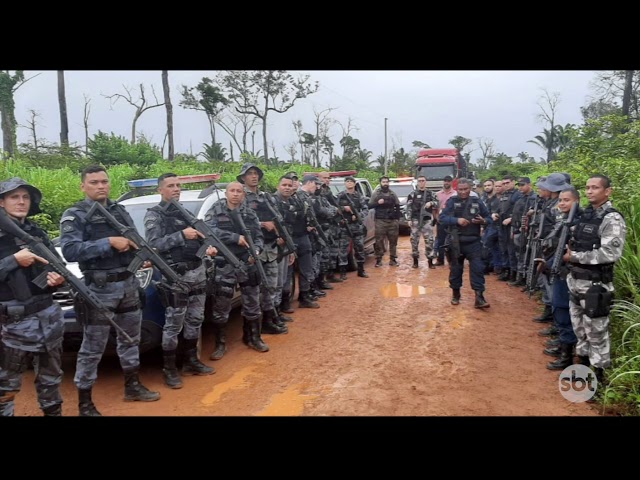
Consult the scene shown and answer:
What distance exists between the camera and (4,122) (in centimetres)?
2086

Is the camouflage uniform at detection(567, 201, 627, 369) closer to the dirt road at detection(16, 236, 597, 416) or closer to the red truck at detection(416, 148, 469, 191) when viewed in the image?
the dirt road at detection(16, 236, 597, 416)

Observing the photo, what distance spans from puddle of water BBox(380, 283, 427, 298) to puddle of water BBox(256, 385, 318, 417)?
3543mm

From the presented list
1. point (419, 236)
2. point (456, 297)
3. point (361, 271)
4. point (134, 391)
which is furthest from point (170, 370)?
point (419, 236)

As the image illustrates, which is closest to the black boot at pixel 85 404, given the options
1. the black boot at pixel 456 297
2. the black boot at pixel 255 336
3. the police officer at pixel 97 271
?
the police officer at pixel 97 271

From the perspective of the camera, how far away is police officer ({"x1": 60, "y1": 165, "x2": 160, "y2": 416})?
3.40m

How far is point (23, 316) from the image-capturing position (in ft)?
9.82

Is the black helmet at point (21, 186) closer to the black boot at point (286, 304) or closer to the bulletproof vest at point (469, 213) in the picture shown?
the black boot at point (286, 304)

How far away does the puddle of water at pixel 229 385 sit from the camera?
3.83m

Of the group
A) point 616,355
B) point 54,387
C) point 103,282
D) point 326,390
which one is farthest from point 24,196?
point 616,355

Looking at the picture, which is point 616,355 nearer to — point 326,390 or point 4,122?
point 326,390

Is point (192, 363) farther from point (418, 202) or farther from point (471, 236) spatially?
point (418, 202)

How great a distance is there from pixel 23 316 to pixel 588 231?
14.0 ft

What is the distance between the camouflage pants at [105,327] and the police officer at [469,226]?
4.18 m
